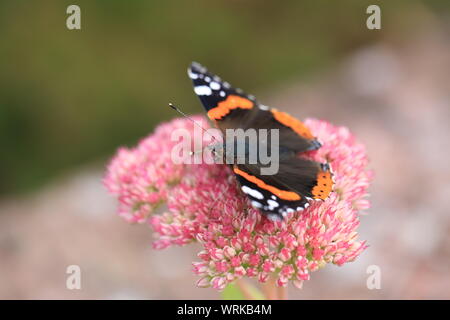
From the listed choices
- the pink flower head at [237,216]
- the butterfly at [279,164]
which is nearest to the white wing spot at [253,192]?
the butterfly at [279,164]

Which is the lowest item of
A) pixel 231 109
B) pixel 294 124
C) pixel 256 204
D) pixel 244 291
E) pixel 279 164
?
pixel 244 291

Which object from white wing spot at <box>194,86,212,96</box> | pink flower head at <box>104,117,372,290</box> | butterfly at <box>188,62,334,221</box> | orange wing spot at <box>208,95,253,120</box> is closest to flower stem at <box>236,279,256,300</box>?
pink flower head at <box>104,117,372,290</box>

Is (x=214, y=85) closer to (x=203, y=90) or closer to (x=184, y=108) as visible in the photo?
(x=203, y=90)

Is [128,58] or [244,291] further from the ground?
[128,58]

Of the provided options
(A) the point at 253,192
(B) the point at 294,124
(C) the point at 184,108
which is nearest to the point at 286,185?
(A) the point at 253,192

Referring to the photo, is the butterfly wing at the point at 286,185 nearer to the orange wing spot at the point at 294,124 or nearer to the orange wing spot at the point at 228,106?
the orange wing spot at the point at 294,124

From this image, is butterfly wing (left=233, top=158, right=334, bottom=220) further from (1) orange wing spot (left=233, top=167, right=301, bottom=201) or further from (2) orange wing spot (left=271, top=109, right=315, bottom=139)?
(2) orange wing spot (left=271, top=109, right=315, bottom=139)

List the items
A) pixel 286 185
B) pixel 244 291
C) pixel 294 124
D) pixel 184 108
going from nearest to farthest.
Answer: pixel 286 185, pixel 244 291, pixel 294 124, pixel 184 108
